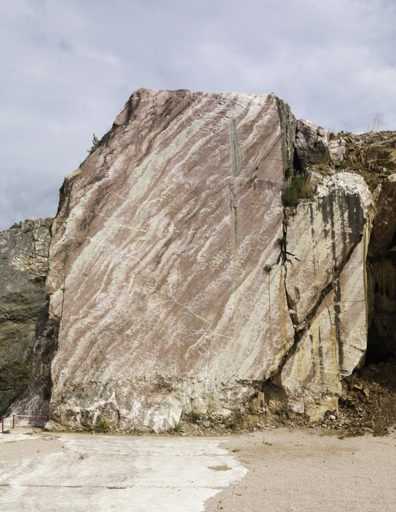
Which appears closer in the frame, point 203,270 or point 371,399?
point 371,399

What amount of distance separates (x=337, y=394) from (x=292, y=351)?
1024 millimetres

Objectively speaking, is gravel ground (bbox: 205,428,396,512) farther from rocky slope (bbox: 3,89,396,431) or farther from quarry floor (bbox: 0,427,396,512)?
rocky slope (bbox: 3,89,396,431)

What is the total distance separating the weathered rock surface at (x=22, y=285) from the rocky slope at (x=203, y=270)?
666 cm

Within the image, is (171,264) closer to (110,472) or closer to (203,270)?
(203,270)

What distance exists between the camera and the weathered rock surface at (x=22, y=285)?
571 inches

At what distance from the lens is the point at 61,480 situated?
4371 mm

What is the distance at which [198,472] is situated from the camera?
481 cm

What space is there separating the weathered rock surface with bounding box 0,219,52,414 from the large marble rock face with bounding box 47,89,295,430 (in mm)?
7275

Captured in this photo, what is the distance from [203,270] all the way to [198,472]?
138 inches

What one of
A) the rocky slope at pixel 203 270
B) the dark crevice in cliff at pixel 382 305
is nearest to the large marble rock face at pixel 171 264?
the rocky slope at pixel 203 270

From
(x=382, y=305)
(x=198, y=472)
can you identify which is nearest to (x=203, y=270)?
(x=198, y=472)

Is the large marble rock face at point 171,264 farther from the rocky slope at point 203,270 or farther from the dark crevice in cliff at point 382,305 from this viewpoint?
the dark crevice in cliff at point 382,305

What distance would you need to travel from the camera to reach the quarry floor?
3.76 metres

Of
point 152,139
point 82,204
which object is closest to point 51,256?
point 82,204
